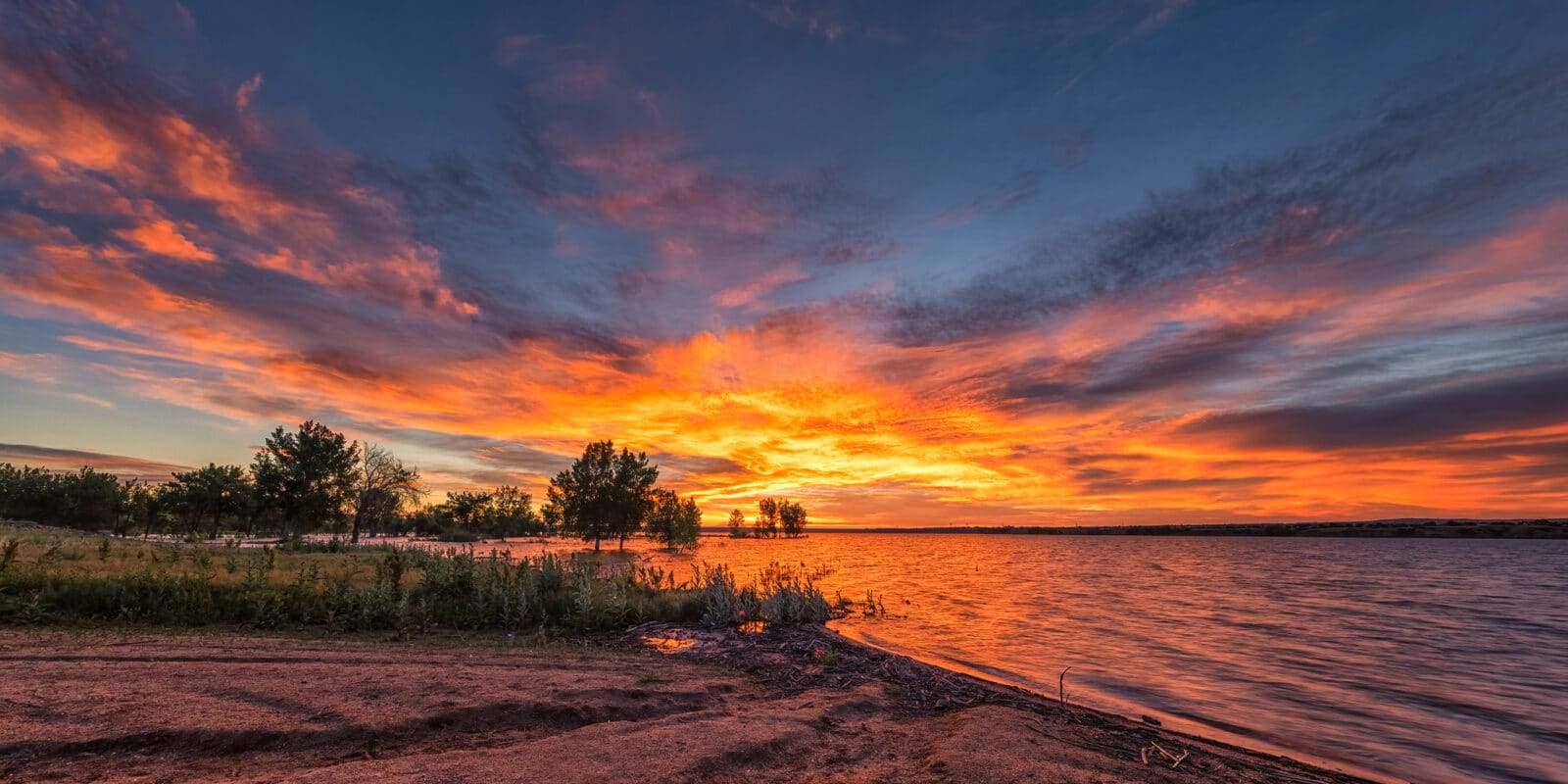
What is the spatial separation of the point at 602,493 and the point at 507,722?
78245 mm

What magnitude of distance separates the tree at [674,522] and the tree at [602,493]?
1555 centimetres

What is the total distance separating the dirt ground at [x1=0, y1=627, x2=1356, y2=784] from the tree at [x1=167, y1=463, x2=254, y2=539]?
239ft

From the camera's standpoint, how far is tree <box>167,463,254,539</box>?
66.3 meters

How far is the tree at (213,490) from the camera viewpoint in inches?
2611

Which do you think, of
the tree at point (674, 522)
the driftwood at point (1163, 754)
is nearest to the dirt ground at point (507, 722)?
the driftwood at point (1163, 754)

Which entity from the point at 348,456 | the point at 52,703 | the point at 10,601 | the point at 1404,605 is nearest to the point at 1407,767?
the point at 52,703

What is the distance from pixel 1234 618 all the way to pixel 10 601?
119ft

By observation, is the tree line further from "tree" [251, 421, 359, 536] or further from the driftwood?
the driftwood

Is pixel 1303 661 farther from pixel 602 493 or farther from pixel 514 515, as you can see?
pixel 514 515

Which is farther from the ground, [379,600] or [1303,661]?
[379,600]

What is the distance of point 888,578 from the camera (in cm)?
4300

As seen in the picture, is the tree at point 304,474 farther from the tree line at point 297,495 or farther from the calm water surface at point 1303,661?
the calm water surface at point 1303,661

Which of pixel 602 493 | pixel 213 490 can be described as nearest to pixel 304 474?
pixel 213 490

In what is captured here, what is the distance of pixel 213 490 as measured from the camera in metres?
66.4
